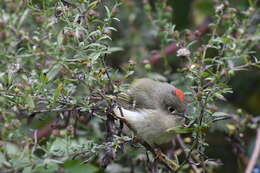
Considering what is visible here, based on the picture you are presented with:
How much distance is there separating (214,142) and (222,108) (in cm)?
44

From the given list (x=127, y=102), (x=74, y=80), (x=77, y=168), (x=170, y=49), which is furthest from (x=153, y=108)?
(x=74, y=80)

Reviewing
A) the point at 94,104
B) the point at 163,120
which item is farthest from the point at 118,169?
the point at 94,104

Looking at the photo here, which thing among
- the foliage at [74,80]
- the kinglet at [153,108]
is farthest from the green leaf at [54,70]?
the kinglet at [153,108]

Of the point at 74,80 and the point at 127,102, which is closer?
the point at 74,80

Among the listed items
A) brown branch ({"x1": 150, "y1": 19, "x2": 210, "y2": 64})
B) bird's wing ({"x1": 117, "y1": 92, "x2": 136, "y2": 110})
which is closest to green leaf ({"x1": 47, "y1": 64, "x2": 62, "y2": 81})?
bird's wing ({"x1": 117, "y1": 92, "x2": 136, "y2": 110})

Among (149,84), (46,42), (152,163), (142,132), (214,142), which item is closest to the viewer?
(46,42)

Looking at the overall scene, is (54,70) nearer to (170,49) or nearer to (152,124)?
(152,124)

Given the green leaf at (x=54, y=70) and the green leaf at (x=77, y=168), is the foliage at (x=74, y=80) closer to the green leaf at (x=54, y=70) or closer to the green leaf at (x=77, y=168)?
the green leaf at (x=54, y=70)

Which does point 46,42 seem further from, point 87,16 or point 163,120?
point 163,120

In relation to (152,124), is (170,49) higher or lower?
higher

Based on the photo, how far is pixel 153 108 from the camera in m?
3.47

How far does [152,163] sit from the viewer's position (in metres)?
2.66

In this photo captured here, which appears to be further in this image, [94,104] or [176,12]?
[176,12]

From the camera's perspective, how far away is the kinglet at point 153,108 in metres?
3.18
